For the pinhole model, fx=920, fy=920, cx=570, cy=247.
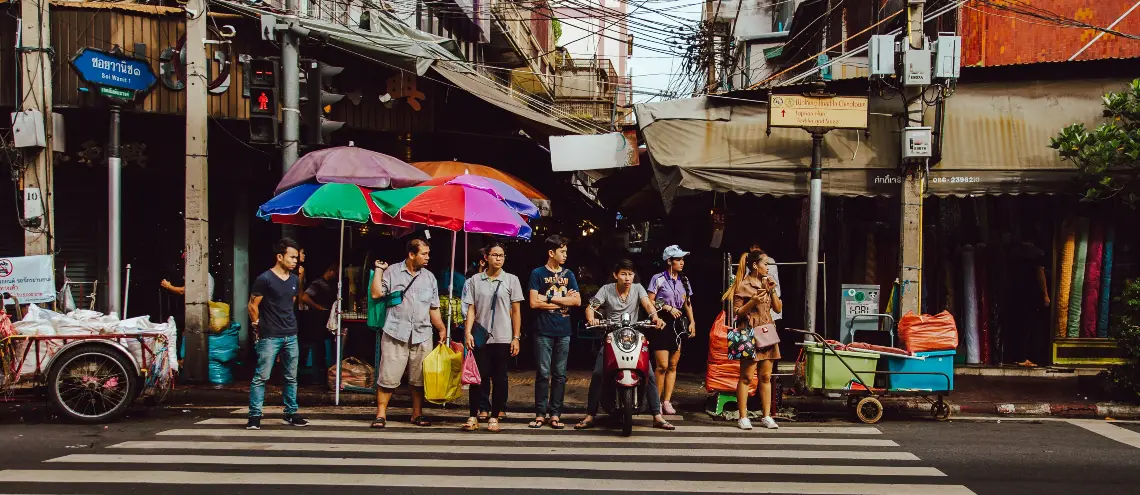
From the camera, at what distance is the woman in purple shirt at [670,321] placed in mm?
10031

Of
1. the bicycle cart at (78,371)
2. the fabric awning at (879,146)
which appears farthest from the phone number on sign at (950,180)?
the bicycle cart at (78,371)

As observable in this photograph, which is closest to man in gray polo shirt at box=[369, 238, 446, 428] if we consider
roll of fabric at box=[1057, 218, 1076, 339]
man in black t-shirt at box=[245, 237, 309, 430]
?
man in black t-shirt at box=[245, 237, 309, 430]

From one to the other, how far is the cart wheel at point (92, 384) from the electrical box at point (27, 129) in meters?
3.80

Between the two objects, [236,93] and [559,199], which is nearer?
[236,93]

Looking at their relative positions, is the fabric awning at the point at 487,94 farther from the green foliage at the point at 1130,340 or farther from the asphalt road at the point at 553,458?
the green foliage at the point at 1130,340

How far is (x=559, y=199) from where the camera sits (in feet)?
70.8

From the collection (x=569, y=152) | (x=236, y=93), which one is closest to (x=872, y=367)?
(x=569, y=152)

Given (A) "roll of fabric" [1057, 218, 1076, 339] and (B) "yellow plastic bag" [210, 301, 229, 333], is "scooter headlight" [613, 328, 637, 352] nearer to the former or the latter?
(B) "yellow plastic bag" [210, 301, 229, 333]

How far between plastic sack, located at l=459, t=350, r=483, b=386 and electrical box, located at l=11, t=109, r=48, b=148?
6626mm

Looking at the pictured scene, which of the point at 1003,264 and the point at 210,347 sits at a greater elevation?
the point at 1003,264

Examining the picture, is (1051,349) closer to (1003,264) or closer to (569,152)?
(1003,264)

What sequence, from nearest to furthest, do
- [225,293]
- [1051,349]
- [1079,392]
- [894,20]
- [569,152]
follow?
[1079,392]
[1051,349]
[569,152]
[225,293]
[894,20]

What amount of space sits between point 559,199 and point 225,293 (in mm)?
8572

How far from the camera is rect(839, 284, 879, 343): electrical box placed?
12.0 metres
